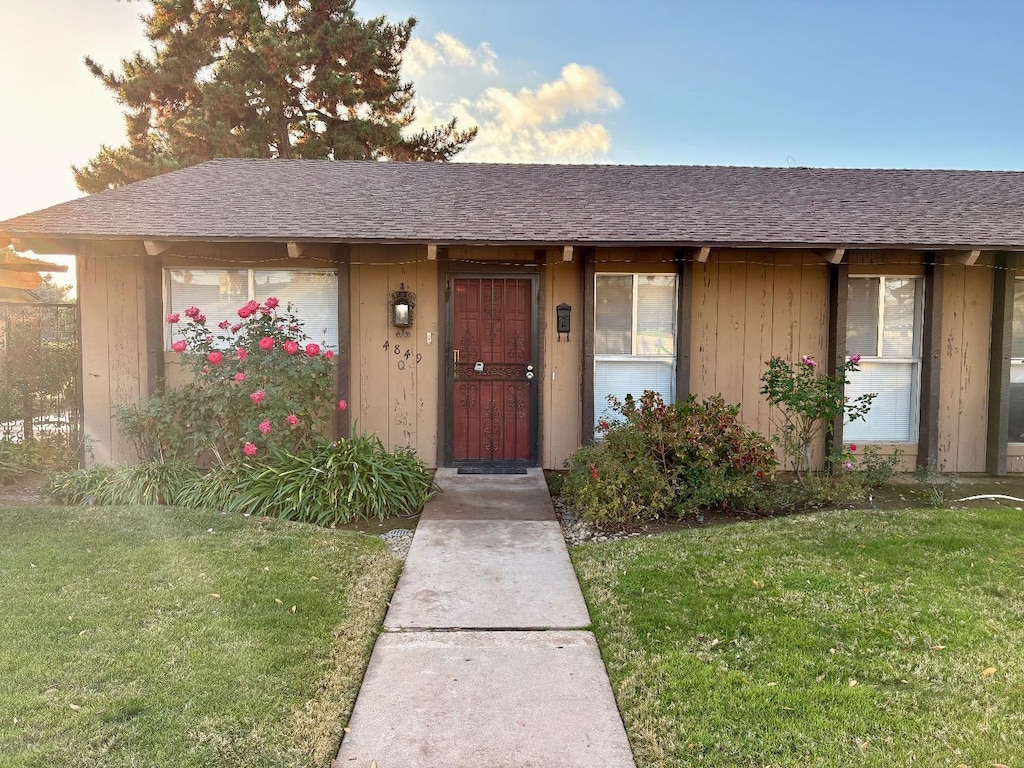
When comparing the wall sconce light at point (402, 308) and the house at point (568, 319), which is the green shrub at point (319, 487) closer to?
the house at point (568, 319)

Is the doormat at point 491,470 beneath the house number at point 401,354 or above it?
beneath

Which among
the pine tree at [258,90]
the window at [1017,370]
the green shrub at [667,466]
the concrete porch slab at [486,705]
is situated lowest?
the concrete porch slab at [486,705]

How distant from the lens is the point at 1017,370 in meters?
6.95

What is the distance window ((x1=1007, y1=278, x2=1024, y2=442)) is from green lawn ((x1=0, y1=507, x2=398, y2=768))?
701 cm

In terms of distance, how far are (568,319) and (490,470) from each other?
1.84 metres

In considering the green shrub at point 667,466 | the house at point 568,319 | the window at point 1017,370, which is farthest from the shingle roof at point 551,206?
the green shrub at point 667,466

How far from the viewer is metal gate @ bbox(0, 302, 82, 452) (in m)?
7.07

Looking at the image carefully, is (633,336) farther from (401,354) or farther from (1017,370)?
(1017,370)

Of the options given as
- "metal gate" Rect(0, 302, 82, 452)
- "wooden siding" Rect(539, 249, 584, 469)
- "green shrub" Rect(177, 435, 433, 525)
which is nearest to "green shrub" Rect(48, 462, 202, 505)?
"green shrub" Rect(177, 435, 433, 525)

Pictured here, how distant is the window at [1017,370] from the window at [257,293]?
294 inches

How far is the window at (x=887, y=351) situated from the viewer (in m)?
6.93

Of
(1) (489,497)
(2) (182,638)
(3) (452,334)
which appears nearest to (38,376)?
(3) (452,334)

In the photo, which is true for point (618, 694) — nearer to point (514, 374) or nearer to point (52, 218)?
point (514, 374)

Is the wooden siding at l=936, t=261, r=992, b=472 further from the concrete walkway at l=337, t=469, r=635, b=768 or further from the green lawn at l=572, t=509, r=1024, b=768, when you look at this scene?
the concrete walkway at l=337, t=469, r=635, b=768
